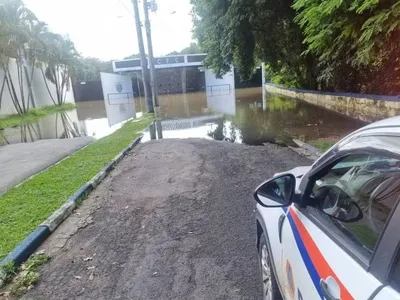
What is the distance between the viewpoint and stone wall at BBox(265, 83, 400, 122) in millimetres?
10492

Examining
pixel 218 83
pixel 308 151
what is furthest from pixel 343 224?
pixel 218 83

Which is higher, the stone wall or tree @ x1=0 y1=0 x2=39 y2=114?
tree @ x1=0 y1=0 x2=39 y2=114

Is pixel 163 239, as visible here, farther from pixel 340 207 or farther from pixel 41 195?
pixel 41 195

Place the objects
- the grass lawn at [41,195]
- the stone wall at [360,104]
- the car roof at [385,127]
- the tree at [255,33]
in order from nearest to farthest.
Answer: the car roof at [385,127]
the grass lawn at [41,195]
the stone wall at [360,104]
the tree at [255,33]

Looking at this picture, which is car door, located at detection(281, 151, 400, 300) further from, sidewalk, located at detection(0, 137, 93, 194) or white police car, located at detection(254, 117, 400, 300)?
sidewalk, located at detection(0, 137, 93, 194)

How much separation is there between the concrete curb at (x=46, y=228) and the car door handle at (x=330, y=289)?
9.38 feet

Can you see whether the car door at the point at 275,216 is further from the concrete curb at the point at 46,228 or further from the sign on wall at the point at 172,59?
the sign on wall at the point at 172,59

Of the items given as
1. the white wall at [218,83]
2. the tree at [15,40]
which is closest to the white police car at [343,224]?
the tree at [15,40]

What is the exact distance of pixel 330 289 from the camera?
123 centimetres

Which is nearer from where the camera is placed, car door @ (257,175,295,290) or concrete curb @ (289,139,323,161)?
car door @ (257,175,295,290)

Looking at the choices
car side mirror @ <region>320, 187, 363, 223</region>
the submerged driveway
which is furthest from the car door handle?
the submerged driveway

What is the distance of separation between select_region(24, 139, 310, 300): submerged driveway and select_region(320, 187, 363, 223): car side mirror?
1319 millimetres

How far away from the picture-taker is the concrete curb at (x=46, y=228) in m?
3.31

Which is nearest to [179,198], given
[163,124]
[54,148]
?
[54,148]
